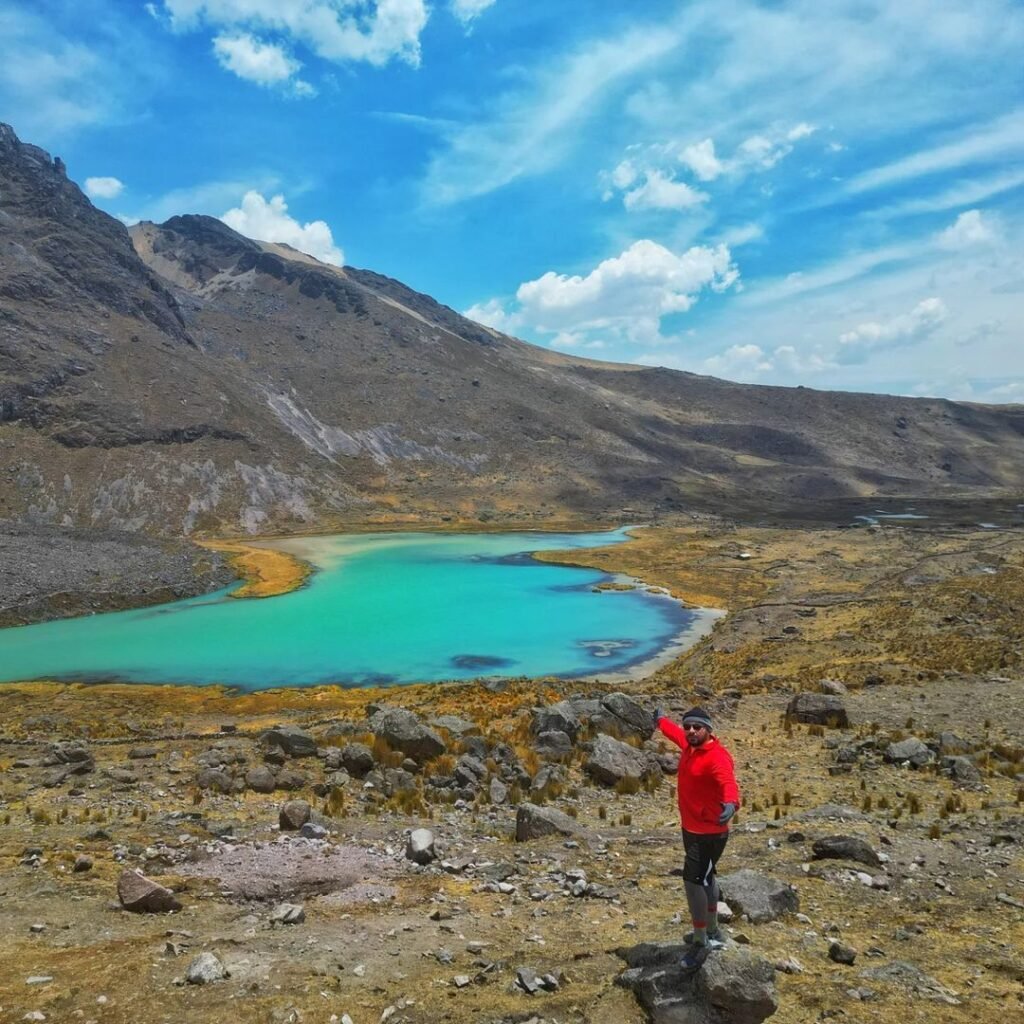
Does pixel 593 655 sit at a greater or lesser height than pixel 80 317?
lesser

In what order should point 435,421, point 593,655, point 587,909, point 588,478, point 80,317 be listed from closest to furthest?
point 587,909
point 593,655
point 80,317
point 588,478
point 435,421

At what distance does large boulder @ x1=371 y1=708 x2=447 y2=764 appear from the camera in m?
18.3

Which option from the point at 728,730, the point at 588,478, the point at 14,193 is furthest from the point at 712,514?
the point at 14,193

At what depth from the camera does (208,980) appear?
23.9 feet

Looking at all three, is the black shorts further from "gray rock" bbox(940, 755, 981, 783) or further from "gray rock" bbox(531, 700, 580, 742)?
"gray rock" bbox(531, 700, 580, 742)

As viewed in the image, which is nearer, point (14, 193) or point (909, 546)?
point (909, 546)

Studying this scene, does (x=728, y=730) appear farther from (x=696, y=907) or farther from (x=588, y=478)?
(x=588, y=478)

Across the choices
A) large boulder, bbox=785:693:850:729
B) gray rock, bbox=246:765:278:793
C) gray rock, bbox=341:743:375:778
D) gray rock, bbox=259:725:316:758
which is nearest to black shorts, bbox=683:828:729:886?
gray rock, bbox=341:743:375:778

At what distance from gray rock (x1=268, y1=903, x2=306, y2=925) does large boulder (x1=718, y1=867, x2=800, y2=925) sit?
5.73 meters

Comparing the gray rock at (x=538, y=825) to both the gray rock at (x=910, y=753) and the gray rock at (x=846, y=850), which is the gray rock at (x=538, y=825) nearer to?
the gray rock at (x=846, y=850)

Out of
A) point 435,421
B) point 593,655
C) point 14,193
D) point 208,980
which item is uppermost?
point 14,193

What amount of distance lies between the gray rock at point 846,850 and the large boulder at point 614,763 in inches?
233

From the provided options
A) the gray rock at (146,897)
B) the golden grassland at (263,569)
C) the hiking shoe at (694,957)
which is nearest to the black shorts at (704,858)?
the hiking shoe at (694,957)

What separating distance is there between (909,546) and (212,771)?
87.5 m
